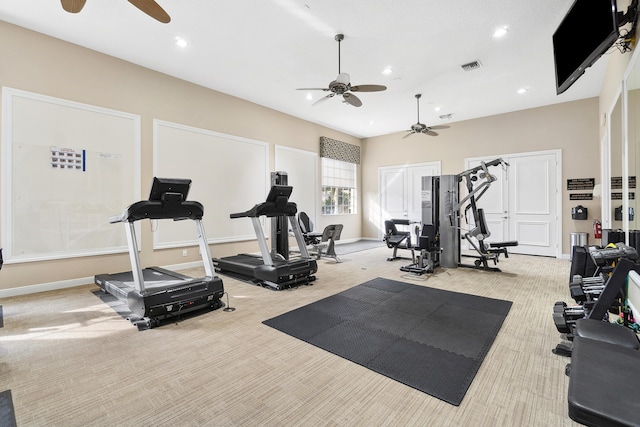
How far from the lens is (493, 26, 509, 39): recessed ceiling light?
405cm

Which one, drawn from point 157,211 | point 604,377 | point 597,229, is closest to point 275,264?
point 157,211

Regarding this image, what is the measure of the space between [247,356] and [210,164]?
4649 mm

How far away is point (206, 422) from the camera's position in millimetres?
1695

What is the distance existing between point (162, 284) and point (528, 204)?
812 cm

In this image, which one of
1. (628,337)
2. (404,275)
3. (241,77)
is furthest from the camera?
(241,77)

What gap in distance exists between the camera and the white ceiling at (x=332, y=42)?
3.67 meters

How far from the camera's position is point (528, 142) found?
7324 millimetres

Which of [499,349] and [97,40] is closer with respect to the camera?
[499,349]

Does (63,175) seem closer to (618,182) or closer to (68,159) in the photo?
(68,159)

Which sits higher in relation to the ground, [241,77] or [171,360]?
[241,77]

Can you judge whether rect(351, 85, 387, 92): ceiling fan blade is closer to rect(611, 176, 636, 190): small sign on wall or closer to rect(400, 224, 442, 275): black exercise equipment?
rect(400, 224, 442, 275): black exercise equipment

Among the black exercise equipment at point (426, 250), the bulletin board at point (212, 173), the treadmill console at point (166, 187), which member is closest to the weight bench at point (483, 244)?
the black exercise equipment at point (426, 250)

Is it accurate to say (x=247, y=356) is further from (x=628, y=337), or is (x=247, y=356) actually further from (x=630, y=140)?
(x=630, y=140)

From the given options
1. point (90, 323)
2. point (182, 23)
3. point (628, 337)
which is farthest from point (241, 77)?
point (628, 337)
